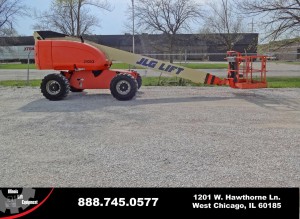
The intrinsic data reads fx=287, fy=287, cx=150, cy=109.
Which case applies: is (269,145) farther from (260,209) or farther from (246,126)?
(260,209)

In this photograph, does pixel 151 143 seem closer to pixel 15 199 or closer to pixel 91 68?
pixel 15 199

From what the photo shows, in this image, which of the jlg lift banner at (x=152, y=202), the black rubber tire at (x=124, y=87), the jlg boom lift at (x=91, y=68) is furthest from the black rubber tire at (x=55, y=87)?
the jlg lift banner at (x=152, y=202)

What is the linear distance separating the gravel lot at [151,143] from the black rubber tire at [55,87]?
0.60 m

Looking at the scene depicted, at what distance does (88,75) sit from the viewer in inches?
440

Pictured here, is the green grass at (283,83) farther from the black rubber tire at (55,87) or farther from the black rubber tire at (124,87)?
the black rubber tire at (55,87)

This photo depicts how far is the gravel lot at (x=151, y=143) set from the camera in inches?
159

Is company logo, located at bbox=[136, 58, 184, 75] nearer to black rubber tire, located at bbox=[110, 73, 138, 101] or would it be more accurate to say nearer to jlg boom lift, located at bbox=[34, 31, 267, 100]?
jlg boom lift, located at bbox=[34, 31, 267, 100]

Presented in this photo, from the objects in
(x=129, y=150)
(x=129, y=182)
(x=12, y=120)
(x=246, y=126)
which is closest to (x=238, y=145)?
(x=246, y=126)

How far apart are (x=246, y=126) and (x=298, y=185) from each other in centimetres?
315

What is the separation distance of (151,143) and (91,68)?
6099mm

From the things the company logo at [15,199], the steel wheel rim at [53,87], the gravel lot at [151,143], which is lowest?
the company logo at [15,199]

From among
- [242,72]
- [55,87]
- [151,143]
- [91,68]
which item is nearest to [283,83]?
[242,72]

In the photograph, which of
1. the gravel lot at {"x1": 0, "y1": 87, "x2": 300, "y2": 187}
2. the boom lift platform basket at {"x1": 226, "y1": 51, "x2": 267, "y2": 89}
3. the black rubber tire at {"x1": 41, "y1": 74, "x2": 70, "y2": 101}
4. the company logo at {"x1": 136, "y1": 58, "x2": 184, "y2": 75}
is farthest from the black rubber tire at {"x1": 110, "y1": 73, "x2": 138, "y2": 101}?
the boom lift platform basket at {"x1": 226, "y1": 51, "x2": 267, "y2": 89}

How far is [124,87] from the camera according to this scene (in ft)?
34.9
